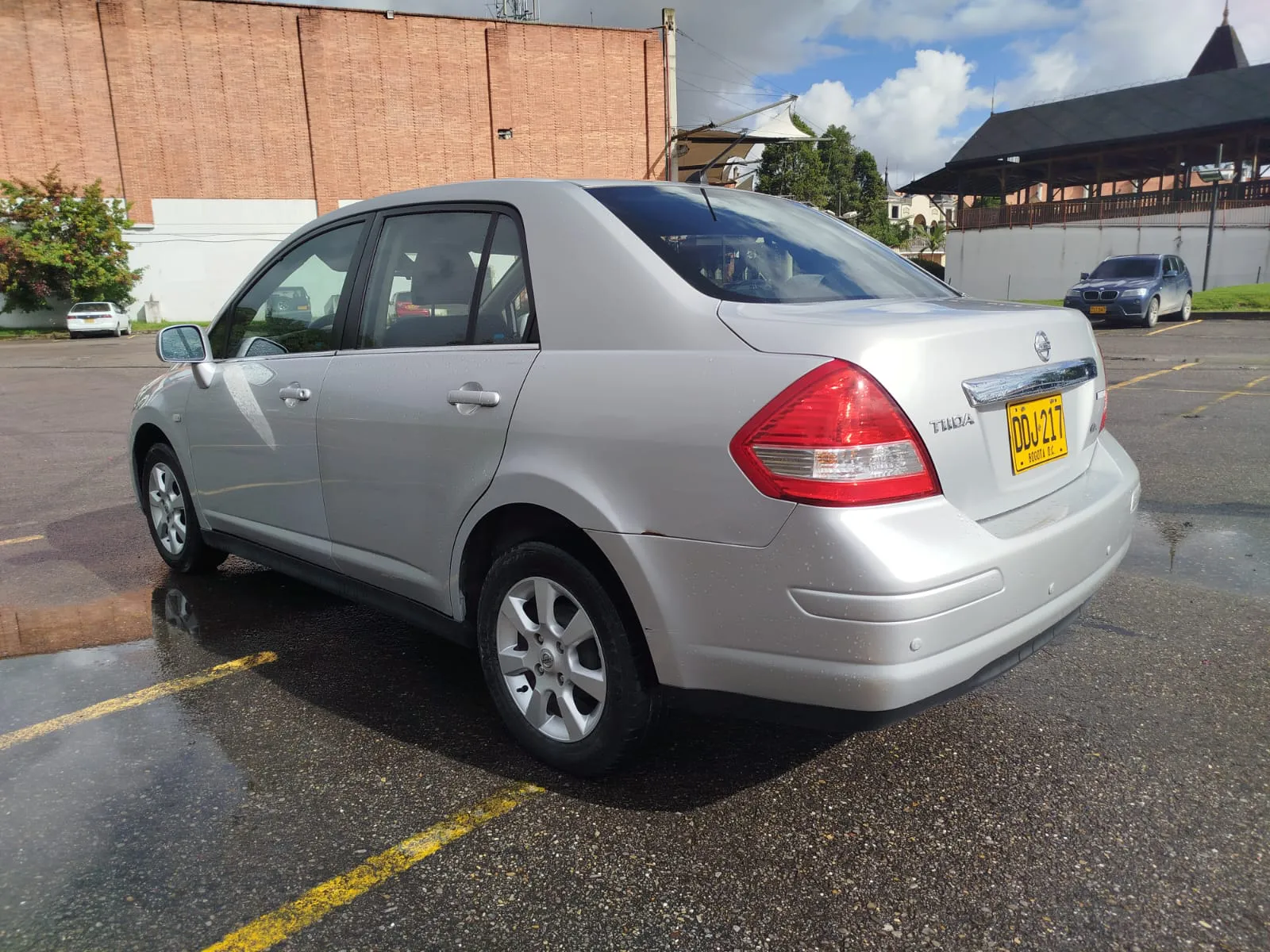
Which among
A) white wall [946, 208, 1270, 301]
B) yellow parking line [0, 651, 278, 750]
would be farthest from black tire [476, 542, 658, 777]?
white wall [946, 208, 1270, 301]

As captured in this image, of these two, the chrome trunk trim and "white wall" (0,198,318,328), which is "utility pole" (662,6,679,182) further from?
the chrome trunk trim

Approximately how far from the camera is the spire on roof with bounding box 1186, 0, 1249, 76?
213 ft

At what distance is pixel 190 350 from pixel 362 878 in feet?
9.02

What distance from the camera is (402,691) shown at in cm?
347

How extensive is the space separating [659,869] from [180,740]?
68.9 inches

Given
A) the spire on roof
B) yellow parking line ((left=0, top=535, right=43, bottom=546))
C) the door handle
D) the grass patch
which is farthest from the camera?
the spire on roof

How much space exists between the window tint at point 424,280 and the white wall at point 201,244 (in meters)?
39.5

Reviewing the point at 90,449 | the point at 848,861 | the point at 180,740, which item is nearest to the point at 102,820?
the point at 180,740

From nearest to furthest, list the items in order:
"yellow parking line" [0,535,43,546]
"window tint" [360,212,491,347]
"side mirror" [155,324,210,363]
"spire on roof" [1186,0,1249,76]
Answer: "window tint" [360,212,491,347]
"side mirror" [155,324,210,363]
"yellow parking line" [0,535,43,546]
"spire on roof" [1186,0,1249,76]

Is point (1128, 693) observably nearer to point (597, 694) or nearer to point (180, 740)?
point (597, 694)

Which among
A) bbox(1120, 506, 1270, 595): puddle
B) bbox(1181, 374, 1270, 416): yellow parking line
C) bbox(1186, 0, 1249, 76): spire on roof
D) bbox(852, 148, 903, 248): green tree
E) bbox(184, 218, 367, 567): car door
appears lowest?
bbox(1181, 374, 1270, 416): yellow parking line

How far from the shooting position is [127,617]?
439cm

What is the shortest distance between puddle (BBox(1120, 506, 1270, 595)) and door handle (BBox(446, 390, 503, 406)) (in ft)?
11.4

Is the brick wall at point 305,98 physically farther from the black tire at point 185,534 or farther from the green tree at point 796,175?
the black tire at point 185,534
